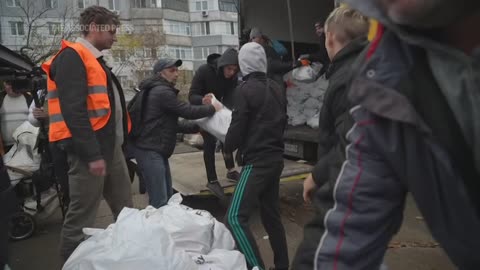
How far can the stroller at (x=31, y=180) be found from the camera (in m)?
4.42

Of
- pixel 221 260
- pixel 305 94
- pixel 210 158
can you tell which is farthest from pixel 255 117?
pixel 305 94

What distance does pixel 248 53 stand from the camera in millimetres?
3219

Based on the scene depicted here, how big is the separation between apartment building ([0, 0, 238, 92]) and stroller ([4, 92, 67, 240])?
3.82 metres

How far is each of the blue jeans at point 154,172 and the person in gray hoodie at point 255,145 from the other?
86cm

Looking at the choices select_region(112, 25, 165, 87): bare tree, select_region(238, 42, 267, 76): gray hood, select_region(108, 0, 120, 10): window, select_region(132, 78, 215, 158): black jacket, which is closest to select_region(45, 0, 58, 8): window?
select_region(112, 25, 165, 87): bare tree

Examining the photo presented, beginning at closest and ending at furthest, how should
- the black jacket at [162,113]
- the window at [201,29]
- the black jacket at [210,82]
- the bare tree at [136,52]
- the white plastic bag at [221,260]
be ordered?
the white plastic bag at [221,260]
the black jacket at [162,113]
the black jacket at [210,82]
the bare tree at [136,52]
the window at [201,29]

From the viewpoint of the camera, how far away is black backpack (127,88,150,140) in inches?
151

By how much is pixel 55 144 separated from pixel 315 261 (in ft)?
8.32

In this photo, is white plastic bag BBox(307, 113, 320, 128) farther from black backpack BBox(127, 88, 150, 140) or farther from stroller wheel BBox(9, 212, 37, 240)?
stroller wheel BBox(9, 212, 37, 240)

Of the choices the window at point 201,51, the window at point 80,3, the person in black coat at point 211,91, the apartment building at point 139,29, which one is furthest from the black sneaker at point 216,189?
the window at point 201,51

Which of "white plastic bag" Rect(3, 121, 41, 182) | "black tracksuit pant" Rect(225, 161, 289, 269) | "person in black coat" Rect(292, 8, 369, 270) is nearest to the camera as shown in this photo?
"person in black coat" Rect(292, 8, 369, 270)

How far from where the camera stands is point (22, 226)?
14.5 ft

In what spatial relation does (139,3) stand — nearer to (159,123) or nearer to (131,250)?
(159,123)

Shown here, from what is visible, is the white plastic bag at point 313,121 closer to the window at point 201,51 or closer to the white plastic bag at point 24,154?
the white plastic bag at point 24,154
